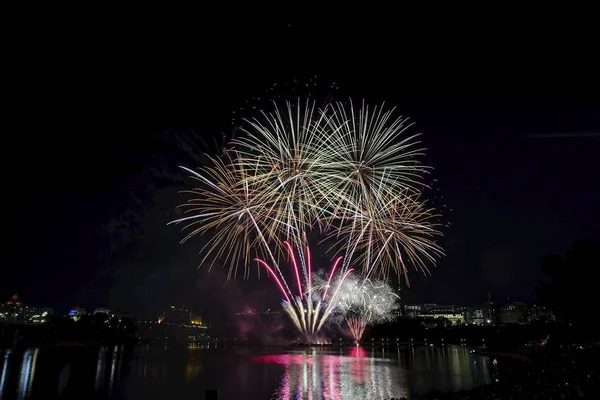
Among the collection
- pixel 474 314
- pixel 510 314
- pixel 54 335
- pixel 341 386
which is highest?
pixel 474 314

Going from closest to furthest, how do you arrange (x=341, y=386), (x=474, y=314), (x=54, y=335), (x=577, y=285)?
(x=341, y=386) < (x=577, y=285) < (x=54, y=335) < (x=474, y=314)

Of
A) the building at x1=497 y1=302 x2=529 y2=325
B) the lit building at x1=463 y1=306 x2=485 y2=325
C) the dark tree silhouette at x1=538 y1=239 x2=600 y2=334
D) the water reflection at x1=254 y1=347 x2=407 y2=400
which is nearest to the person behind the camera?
the water reflection at x1=254 y1=347 x2=407 y2=400

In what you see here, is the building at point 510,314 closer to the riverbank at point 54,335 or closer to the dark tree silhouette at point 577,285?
the dark tree silhouette at point 577,285

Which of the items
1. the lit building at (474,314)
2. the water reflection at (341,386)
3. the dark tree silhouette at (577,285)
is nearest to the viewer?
the water reflection at (341,386)

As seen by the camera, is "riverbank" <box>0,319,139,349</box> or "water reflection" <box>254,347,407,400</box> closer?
"water reflection" <box>254,347,407,400</box>

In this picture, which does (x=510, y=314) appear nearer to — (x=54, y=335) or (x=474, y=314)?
(x=474, y=314)

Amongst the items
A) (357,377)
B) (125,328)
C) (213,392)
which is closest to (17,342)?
(125,328)

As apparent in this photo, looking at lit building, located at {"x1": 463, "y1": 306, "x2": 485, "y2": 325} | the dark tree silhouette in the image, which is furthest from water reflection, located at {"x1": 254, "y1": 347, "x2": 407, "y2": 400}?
lit building, located at {"x1": 463, "y1": 306, "x2": 485, "y2": 325}

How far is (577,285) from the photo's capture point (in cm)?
4422

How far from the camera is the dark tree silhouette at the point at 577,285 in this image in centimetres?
4203

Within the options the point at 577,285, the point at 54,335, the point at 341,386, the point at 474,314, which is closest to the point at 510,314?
the point at 474,314

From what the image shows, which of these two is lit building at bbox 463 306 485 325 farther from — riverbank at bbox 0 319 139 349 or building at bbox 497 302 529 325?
riverbank at bbox 0 319 139 349

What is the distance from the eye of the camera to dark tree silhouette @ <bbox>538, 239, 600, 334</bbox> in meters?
42.0

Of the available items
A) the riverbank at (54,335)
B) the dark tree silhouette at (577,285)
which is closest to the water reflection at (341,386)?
the dark tree silhouette at (577,285)
